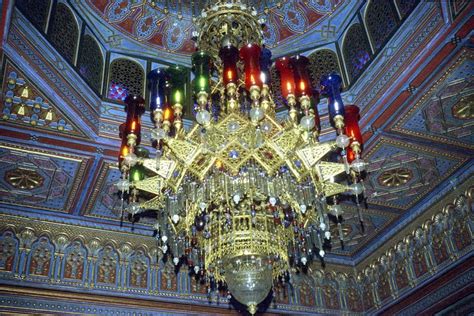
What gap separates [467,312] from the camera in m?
7.29

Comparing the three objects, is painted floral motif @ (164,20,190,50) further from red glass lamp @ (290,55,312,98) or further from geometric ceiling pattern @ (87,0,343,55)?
red glass lamp @ (290,55,312,98)

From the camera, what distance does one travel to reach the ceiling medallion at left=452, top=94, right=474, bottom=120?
667 centimetres

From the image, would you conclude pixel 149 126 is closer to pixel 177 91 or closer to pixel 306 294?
pixel 177 91

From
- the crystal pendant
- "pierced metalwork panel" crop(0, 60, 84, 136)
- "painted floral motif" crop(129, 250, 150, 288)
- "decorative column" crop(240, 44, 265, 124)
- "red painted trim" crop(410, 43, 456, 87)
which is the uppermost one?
"pierced metalwork panel" crop(0, 60, 84, 136)

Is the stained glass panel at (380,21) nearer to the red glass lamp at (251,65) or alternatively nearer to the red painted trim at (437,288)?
the red glass lamp at (251,65)

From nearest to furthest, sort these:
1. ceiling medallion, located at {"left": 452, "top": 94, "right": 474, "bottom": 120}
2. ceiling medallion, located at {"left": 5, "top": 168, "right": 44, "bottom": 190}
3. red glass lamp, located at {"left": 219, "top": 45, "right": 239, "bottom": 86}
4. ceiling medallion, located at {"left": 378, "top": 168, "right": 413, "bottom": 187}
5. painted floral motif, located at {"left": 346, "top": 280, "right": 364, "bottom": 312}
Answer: red glass lamp, located at {"left": 219, "top": 45, "right": 239, "bottom": 86}, ceiling medallion, located at {"left": 452, "top": 94, "right": 474, "bottom": 120}, ceiling medallion, located at {"left": 5, "top": 168, "right": 44, "bottom": 190}, ceiling medallion, located at {"left": 378, "top": 168, "right": 413, "bottom": 187}, painted floral motif, located at {"left": 346, "top": 280, "right": 364, "bottom": 312}

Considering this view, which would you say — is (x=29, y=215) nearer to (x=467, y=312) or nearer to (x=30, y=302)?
(x=30, y=302)

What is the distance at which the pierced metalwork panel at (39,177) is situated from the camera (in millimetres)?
7242

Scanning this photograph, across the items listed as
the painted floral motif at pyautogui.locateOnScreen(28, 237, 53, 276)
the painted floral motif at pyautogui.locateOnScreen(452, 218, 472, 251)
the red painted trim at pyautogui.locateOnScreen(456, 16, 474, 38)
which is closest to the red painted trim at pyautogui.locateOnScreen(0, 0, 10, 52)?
the painted floral motif at pyautogui.locateOnScreen(28, 237, 53, 276)

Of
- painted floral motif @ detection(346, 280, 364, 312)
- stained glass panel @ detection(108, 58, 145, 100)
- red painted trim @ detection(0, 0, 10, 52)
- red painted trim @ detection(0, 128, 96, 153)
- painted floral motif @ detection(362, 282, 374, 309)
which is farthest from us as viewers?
painted floral motif @ detection(346, 280, 364, 312)

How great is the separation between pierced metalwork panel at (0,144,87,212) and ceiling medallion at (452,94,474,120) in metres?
5.08

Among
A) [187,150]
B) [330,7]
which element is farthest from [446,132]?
[187,150]

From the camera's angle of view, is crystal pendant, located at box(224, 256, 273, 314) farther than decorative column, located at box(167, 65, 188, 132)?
No

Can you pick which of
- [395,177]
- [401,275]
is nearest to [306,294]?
[401,275]
